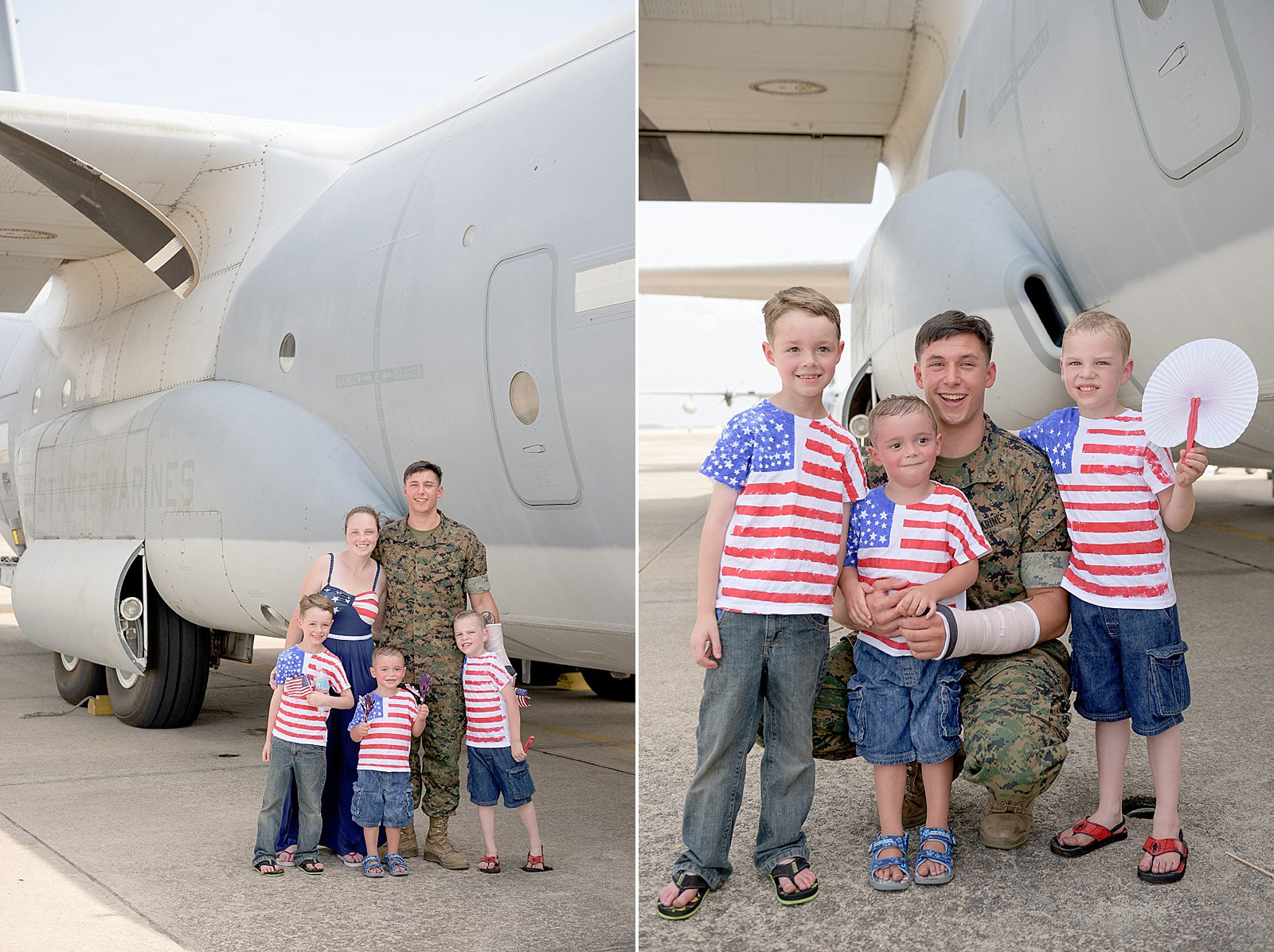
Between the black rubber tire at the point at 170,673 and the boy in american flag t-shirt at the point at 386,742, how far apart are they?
118 inches

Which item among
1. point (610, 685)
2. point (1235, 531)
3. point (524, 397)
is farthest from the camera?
point (1235, 531)

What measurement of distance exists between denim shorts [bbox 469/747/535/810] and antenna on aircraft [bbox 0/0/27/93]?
8.11 metres

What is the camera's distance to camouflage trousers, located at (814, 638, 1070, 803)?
2562mm

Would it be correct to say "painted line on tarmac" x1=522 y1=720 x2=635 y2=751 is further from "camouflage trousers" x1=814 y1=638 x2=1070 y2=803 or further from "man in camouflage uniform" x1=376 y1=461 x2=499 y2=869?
"camouflage trousers" x1=814 y1=638 x2=1070 y2=803

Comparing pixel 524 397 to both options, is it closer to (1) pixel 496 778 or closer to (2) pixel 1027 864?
(1) pixel 496 778

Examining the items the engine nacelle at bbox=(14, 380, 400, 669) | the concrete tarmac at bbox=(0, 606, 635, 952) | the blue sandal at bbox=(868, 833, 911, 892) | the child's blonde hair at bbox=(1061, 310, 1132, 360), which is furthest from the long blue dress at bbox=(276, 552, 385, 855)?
the child's blonde hair at bbox=(1061, 310, 1132, 360)

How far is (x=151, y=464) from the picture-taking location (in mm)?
5746

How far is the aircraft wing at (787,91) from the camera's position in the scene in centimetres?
679

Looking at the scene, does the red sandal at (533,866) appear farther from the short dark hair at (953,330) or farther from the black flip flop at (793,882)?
→ the short dark hair at (953,330)

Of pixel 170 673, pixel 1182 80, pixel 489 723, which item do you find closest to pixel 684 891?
pixel 489 723

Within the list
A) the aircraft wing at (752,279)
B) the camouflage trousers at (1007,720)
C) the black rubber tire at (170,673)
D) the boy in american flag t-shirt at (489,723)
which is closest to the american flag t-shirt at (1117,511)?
the camouflage trousers at (1007,720)

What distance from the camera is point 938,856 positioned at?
2.63 meters

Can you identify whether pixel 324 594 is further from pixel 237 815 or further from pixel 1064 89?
pixel 1064 89

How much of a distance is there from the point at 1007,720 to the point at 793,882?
63 centimetres
